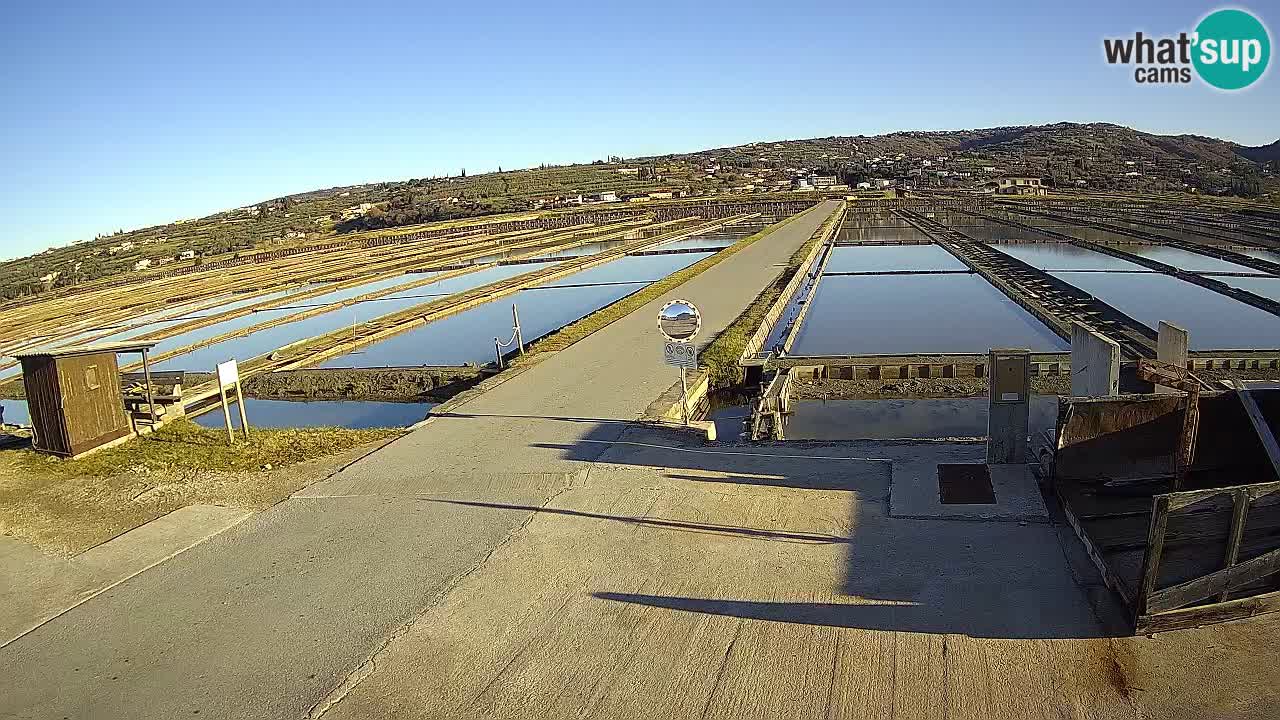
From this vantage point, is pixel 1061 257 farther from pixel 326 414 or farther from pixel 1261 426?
pixel 1261 426

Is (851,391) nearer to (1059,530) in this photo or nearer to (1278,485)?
(1059,530)

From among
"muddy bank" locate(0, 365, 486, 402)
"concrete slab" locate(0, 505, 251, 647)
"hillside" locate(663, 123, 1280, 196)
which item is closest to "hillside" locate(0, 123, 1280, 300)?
"hillside" locate(663, 123, 1280, 196)

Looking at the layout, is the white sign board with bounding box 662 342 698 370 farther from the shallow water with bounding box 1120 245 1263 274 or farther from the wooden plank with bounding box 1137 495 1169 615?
the shallow water with bounding box 1120 245 1263 274

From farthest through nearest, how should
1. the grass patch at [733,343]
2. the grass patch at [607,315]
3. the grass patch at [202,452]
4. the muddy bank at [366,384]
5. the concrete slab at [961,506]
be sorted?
the muddy bank at [366,384] < the grass patch at [607,315] < the grass patch at [733,343] < the grass patch at [202,452] < the concrete slab at [961,506]

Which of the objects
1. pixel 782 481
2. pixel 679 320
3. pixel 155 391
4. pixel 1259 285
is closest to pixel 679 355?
pixel 679 320

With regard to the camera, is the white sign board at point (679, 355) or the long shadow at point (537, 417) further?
the long shadow at point (537, 417)

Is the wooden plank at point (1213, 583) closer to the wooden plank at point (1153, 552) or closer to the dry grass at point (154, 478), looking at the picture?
the wooden plank at point (1153, 552)

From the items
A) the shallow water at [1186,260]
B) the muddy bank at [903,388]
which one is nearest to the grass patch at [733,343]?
the muddy bank at [903,388]
